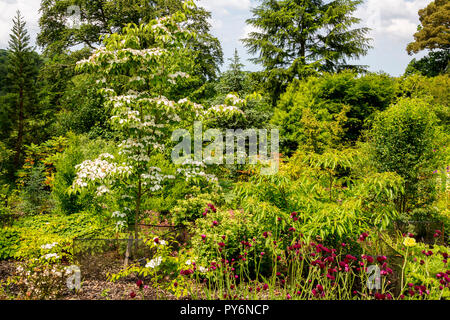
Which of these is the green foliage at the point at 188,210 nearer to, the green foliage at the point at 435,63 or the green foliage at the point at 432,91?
the green foliage at the point at 432,91

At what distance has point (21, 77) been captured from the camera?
10.2 m

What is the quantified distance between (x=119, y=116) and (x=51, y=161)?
5.53 metres

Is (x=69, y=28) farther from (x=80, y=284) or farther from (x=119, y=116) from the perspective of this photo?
(x=80, y=284)

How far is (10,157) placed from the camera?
925 cm

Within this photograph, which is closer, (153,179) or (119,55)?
(119,55)

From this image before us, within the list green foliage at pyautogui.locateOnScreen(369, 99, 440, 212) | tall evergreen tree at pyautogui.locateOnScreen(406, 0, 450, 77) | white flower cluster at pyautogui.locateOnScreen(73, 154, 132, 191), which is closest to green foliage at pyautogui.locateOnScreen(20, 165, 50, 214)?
white flower cluster at pyautogui.locateOnScreen(73, 154, 132, 191)

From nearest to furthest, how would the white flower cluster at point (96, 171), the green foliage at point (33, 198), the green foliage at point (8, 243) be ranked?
the white flower cluster at point (96, 171)
the green foliage at point (8, 243)
the green foliage at point (33, 198)

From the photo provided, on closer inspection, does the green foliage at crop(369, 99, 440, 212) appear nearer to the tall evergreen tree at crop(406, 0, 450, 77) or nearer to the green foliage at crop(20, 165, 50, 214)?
the green foliage at crop(20, 165, 50, 214)

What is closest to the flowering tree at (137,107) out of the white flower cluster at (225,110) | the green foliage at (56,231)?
the white flower cluster at (225,110)

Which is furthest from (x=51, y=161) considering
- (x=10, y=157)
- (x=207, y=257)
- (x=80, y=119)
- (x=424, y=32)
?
(x=424, y=32)

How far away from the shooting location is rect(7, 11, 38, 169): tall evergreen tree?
9898 millimetres

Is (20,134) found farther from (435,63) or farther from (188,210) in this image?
(435,63)

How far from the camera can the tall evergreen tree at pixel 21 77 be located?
990 cm

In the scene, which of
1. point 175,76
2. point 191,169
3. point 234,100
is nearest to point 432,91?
point 234,100
